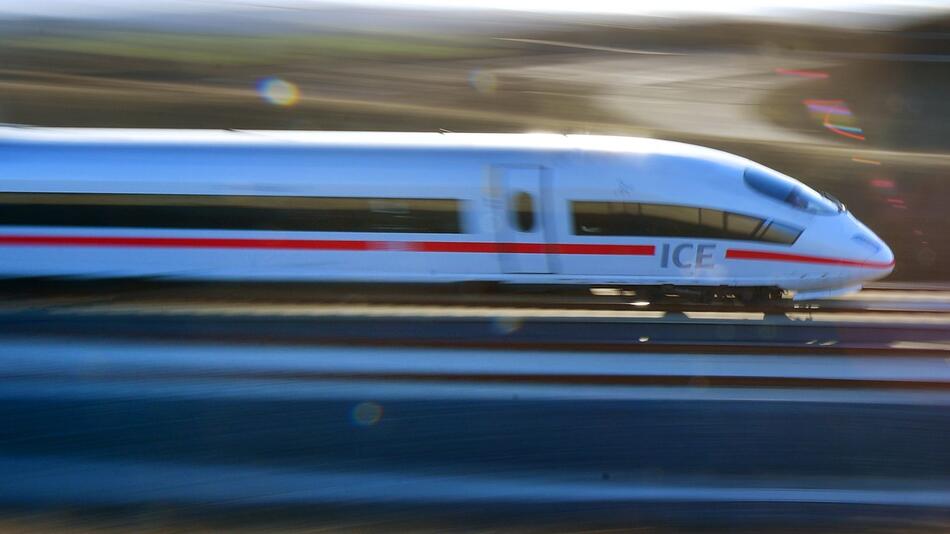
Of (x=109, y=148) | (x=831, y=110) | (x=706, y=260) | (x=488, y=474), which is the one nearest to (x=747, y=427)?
(x=488, y=474)

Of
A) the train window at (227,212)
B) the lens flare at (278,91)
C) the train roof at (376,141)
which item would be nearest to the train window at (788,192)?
the train roof at (376,141)

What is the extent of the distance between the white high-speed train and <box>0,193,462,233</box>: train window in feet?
0.04

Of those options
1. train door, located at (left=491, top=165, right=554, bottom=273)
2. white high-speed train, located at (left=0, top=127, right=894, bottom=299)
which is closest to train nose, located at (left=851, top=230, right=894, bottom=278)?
white high-speed train, located at (left=0, top=127, right=894, bottom=299)

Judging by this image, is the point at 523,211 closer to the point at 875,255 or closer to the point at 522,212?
the point at 522,212

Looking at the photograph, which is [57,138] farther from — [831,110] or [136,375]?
[831,110]

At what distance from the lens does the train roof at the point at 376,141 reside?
8672mm

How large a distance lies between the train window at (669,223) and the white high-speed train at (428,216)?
13mm

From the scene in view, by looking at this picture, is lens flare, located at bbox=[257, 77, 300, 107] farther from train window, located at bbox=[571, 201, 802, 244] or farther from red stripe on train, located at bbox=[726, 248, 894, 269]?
red stripe on train, located at bbox=[726, 248, 894, 269]

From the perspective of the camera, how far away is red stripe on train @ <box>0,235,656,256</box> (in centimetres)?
845

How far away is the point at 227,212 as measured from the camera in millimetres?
8664

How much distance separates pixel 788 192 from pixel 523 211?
2.40 meters

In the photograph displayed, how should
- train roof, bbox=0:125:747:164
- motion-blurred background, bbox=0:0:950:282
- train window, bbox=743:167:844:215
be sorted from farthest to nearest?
motion-blurred background, bbox=0:0:950:282 → train roof, bbox=0:125:747:164 → train window, bbox=743:167:844:215

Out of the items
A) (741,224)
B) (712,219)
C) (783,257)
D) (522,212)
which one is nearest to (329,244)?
(522,212)

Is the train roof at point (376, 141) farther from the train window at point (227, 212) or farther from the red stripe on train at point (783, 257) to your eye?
the red stripe on train at point (783, 257)
